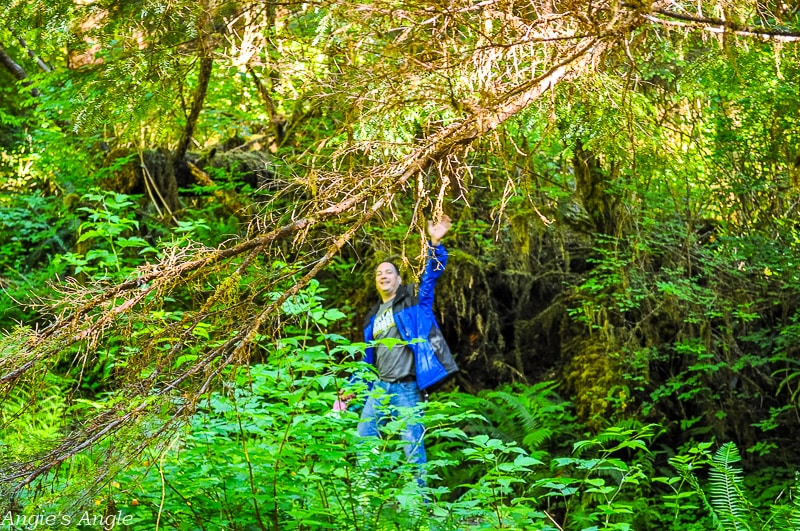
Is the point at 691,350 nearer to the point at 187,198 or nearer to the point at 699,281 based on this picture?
the point at 699,281

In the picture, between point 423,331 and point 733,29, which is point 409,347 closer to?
point 423,331

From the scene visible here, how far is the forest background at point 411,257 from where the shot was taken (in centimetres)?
321

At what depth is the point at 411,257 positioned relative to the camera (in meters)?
7.97

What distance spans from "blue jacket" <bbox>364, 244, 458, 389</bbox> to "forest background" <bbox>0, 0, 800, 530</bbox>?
0.68 metres

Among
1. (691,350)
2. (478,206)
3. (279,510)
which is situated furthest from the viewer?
(478,206)

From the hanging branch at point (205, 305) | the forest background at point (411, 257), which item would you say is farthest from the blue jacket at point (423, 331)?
the hanging branch at point (205, 305)

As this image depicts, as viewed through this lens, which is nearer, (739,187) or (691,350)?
(739,187)

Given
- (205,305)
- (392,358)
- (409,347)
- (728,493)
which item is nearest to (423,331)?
(409,347)

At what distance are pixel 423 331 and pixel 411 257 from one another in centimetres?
188

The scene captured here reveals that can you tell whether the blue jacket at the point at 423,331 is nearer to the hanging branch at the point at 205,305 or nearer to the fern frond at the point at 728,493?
the fern frond at the point at 728,493

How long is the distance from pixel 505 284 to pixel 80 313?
22.2 ft

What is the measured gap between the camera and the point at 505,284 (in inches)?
369

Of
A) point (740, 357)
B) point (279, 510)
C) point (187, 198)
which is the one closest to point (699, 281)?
point (740, 357)

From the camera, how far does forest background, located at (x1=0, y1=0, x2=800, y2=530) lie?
10.5 ft
